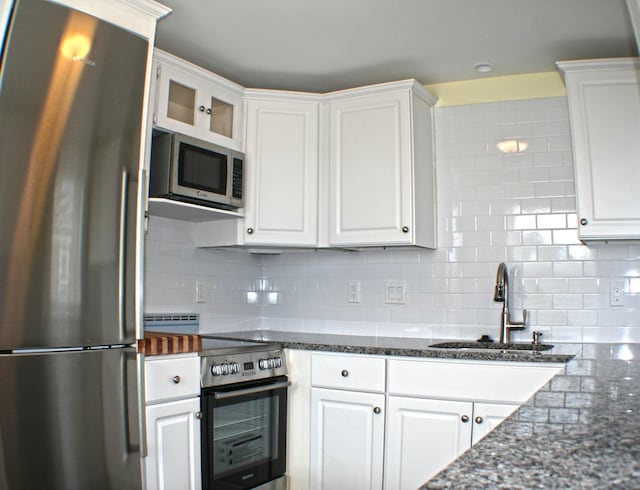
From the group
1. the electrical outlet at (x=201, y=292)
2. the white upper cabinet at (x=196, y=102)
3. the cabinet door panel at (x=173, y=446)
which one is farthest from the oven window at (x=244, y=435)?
the white upper cabinet at (x=196, y=102)


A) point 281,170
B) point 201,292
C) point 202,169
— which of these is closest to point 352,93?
point 281,170

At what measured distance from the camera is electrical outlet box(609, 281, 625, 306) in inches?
116

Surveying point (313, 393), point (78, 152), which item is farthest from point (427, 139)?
point (78, 152)

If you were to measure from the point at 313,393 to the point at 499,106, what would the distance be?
1.87 m

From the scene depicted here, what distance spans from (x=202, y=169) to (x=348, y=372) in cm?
123

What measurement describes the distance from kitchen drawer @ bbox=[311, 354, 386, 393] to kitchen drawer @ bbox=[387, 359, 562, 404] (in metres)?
0.06

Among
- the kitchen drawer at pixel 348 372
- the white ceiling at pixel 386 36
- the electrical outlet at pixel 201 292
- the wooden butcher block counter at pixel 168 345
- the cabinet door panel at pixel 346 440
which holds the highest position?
the white ceiling at pixel 386 36

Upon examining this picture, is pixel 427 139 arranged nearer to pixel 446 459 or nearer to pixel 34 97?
pixel 446 459

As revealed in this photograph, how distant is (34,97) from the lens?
192 centimetres

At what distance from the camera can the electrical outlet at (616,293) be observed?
294 cm

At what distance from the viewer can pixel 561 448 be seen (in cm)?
72

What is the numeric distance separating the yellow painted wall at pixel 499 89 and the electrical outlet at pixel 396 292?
1.07 meters

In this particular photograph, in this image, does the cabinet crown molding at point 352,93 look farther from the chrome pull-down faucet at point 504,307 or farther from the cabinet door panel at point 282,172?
the chrome pull-down faucet at point 504,307

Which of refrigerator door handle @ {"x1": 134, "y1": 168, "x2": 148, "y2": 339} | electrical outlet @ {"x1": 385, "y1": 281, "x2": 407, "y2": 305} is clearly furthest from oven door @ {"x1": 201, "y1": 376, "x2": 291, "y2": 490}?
electrical outlet @ {"x1": 385, "y1": 281, "x2": 407, "y2": 305}
